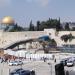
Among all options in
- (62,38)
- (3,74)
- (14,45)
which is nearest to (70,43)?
(62,38)

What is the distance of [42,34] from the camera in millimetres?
46188

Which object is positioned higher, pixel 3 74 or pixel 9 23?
pixel 9 23

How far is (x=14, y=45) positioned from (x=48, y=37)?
429 centimetres

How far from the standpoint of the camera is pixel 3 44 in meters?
46.0

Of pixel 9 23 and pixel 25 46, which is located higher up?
pixel 9 23

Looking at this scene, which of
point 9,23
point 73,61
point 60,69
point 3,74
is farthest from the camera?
point 9,23

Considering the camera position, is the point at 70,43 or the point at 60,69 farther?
the point at 70,43

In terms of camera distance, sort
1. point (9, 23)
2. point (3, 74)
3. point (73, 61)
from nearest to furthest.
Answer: point (3, 74) < point (73, 61) < point (9, 23)

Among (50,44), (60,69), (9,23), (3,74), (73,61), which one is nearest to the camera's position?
(60,69)

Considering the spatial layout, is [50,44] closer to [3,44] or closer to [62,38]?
[62,38]

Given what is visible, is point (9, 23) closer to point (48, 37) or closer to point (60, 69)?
point (48, 37)

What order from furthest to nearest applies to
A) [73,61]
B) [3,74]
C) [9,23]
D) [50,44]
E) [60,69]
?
[9,23], [50,44], [73,61], [3,74], [60,69]

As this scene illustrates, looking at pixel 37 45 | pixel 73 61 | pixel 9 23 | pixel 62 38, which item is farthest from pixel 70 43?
pixel 73 61

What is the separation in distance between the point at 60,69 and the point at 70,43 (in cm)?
3436
